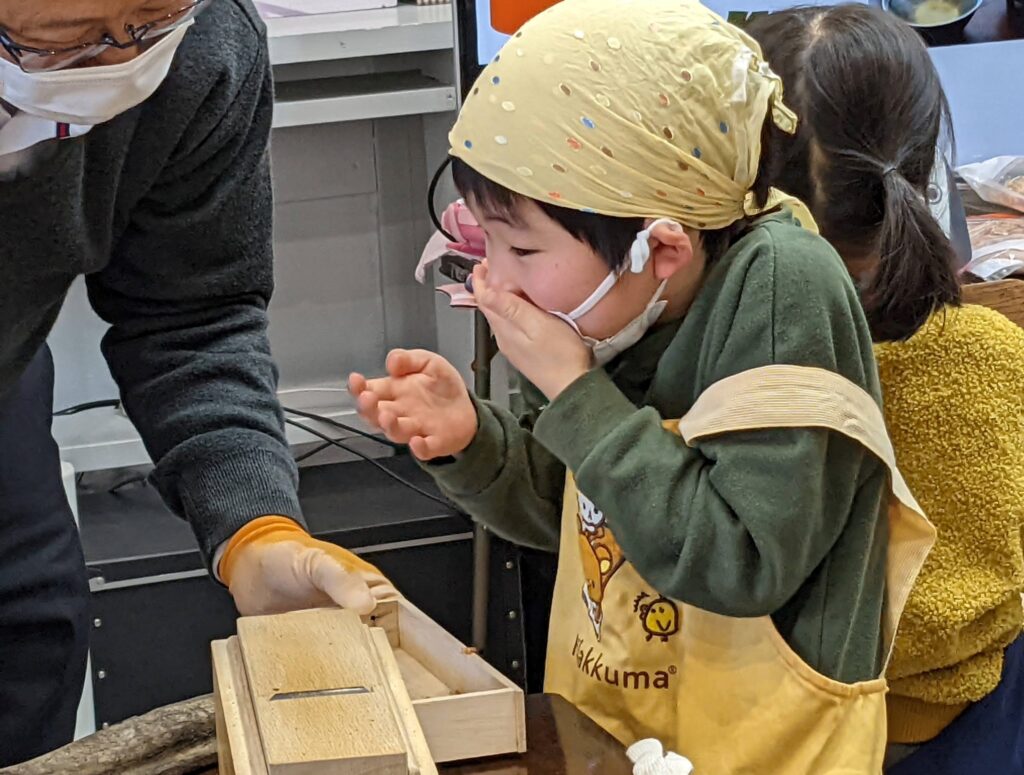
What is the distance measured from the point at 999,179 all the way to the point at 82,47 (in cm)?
182

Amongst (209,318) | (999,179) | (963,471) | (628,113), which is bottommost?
(999,179)

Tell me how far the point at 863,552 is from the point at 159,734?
51 cm

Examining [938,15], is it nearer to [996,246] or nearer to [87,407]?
[996,246]

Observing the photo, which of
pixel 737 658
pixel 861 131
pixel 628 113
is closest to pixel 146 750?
pixel 737 658

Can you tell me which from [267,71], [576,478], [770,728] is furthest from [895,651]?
[267,71]

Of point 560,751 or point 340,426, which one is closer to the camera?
point 560,751

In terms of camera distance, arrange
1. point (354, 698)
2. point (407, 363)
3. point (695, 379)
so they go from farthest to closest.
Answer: point (407, 363) < point (695, 379) < point (354, 698)

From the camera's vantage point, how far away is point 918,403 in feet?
4.33

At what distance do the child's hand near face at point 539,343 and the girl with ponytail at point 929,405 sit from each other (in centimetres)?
36

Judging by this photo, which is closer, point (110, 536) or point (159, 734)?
point (159, 734)

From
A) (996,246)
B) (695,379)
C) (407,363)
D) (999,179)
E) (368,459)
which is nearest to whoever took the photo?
(695,379)

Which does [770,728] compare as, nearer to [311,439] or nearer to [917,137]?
[917,137]

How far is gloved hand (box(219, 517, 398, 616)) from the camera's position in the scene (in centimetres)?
106

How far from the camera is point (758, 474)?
94 cm
